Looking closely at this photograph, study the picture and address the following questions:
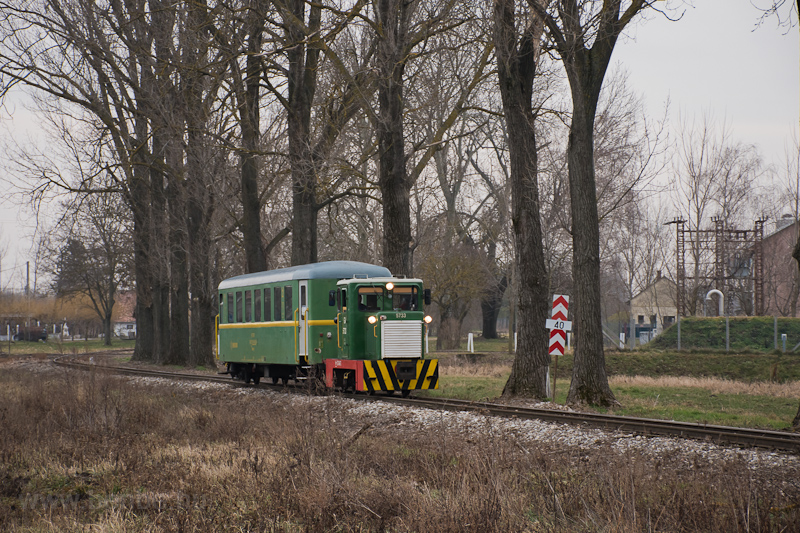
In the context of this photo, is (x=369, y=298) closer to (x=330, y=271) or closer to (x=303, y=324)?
(x=330, y=271)

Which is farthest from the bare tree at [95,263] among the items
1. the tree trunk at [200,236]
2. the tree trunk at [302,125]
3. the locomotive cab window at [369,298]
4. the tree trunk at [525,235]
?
the tree trunk at [525,235]

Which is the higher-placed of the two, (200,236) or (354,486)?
(200,236)

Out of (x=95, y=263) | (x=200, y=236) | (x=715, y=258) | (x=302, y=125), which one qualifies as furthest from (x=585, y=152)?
(x=95, y=263)

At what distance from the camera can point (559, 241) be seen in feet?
133

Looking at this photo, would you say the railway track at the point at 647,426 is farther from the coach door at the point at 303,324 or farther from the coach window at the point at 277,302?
the coach window at the point at 277,302

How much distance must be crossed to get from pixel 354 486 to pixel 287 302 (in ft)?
41.1

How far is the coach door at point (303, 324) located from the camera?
61.8ft

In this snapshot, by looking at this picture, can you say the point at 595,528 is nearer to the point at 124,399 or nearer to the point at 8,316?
the point at 124,399

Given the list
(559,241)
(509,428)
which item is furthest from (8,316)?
(509,428)

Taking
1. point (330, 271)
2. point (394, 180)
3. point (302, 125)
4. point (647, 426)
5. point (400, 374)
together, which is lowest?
point (647, 426)

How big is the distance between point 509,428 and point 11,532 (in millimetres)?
7202

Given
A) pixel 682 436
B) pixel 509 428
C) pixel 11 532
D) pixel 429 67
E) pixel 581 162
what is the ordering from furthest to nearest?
pixel 429 67
pixel 581 162
pixel 509 428
pixel 682 436
pixel 11 532

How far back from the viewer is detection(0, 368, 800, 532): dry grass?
20.6 feet

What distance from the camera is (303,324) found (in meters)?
19.0
